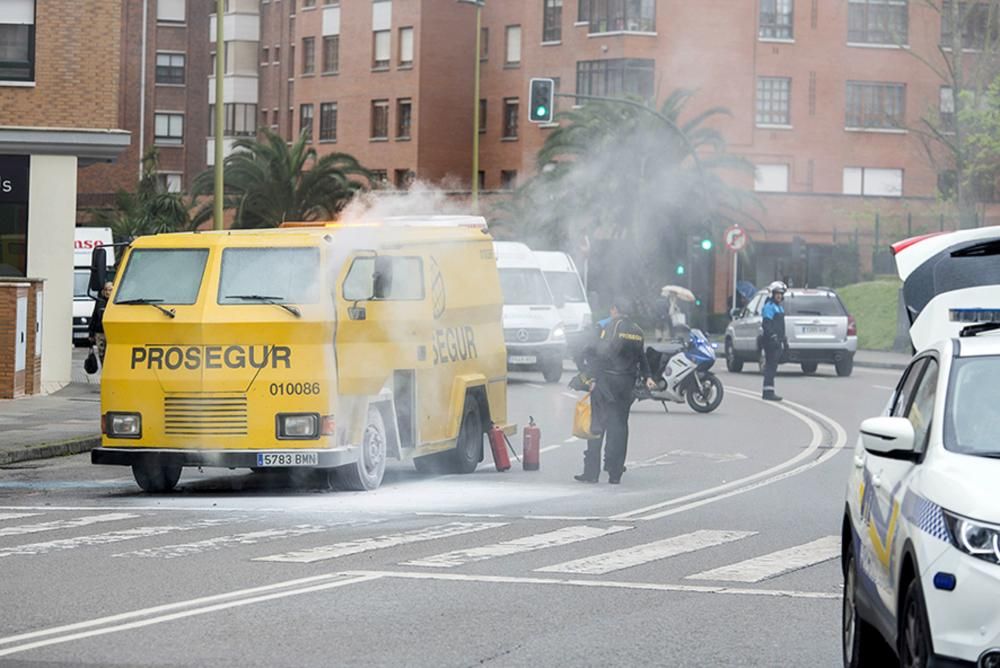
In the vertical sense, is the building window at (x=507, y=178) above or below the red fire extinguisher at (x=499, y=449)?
above

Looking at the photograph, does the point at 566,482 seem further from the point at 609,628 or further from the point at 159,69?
the point at 159,69

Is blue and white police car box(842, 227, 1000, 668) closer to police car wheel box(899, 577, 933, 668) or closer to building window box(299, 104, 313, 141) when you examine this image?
police car wheel box(899, 577, 933, 668)

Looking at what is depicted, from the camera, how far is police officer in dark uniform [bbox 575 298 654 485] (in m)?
18.9

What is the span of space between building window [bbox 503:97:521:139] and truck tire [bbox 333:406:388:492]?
67.3 meters

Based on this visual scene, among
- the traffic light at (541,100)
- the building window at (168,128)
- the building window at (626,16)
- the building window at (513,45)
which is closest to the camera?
the traffic light at (541,100)

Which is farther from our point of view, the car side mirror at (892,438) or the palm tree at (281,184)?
the palm tree at (281,184)

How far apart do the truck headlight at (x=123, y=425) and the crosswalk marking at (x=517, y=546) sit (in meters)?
4.45

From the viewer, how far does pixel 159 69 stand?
97.4m

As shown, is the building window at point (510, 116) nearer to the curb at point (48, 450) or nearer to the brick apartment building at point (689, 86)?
the brick apartment building at point (689, 86)

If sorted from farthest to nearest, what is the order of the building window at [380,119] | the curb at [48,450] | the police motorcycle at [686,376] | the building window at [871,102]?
the building window at [380,119] → the building window at [871,102] → the police motorcycle at [686,376] → the curb at [48,450]

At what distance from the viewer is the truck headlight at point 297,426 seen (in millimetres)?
17234

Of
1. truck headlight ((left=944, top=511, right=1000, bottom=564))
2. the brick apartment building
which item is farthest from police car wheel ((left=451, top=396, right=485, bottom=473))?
the brick apartment building

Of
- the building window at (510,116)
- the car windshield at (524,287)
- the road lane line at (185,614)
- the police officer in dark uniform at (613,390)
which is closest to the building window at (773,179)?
the building window at (510,116)

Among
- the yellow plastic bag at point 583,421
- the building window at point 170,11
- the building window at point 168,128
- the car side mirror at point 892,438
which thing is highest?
the building window at point 170,11
